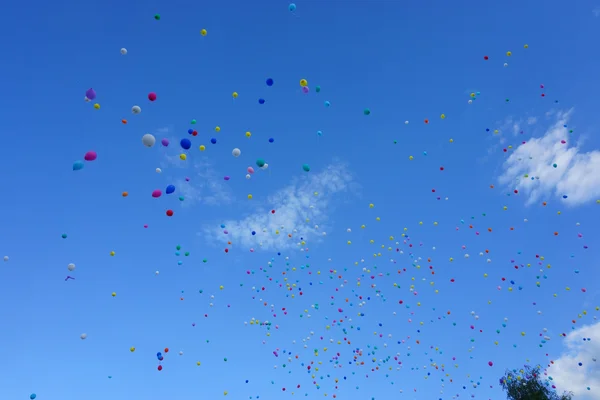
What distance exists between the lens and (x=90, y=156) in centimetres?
1087

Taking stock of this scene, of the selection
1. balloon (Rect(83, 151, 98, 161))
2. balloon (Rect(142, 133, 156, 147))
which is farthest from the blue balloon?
balloon (Rect(83, 151, 98, 161))

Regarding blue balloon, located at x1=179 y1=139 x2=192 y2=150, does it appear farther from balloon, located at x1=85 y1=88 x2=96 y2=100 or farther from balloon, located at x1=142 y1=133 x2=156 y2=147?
balloon, located at x1=85 y1=88 x2=96 y2=100

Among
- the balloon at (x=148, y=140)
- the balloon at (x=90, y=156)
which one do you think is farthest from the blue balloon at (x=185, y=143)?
the balloon at (x=90, y=156)

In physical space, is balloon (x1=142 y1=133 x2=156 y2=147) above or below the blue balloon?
below

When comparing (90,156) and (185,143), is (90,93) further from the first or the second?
(185,143)

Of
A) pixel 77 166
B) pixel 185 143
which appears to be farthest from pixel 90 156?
pixel 185 143

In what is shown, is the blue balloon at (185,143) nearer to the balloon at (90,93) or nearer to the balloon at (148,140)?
the balloon at (148,140)

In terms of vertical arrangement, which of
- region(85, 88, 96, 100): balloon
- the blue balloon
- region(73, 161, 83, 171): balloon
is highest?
region(85, 88, 96, 100): balloon

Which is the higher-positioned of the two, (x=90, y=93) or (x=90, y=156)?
(x=90, y=93)

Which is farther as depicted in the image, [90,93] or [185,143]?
[185,143]

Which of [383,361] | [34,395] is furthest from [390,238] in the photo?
[34,395]

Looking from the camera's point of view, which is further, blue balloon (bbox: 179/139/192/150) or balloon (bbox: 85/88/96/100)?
blue balloon (bbox: 179/139/192/150)

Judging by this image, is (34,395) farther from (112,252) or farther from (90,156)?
(90,156)

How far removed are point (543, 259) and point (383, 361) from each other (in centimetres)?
747
